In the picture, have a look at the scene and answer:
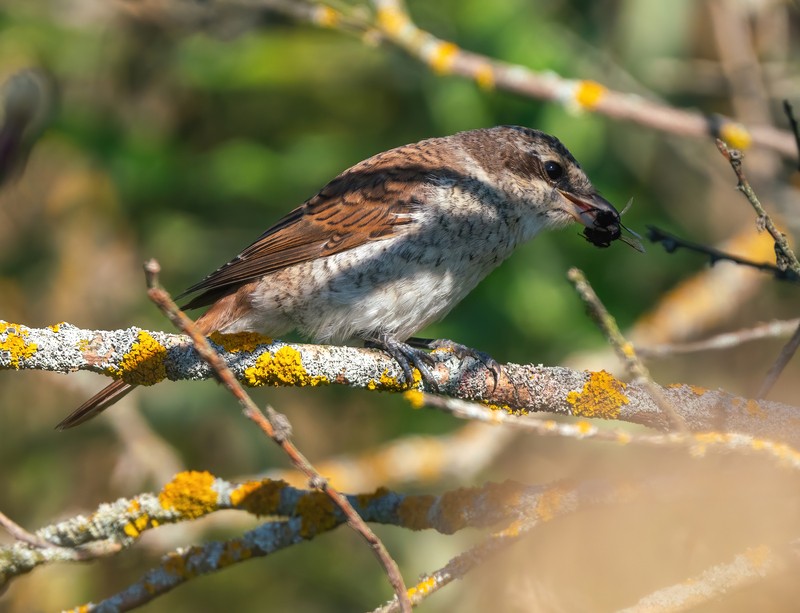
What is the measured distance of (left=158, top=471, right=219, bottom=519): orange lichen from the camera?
2885mm

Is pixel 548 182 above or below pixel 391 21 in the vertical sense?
below

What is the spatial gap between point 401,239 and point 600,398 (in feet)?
4.94

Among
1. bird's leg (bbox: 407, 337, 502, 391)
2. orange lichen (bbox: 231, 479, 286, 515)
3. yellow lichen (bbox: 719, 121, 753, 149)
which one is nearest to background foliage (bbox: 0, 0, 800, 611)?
bird's leg (bbox: 407, 337, 502, 391)

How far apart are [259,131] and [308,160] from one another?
2.57 feet

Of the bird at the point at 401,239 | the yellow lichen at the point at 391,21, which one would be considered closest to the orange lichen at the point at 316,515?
the bird at the point at 401,239

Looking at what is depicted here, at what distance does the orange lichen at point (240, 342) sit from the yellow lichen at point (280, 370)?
60 mm

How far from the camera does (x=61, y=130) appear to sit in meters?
5.01

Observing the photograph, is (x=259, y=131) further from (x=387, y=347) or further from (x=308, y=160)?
(x=387, y=347)

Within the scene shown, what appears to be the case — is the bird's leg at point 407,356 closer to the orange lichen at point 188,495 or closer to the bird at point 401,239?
the bird at point 401,239

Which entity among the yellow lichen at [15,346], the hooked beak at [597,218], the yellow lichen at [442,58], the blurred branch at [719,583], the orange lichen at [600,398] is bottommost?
the blurred branch at [719,583]

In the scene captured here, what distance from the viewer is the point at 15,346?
2451 mm

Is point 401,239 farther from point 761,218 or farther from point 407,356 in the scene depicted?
point 761,218

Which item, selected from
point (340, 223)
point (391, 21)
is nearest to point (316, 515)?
point (340, 223)

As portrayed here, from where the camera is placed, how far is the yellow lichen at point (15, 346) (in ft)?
8.01
